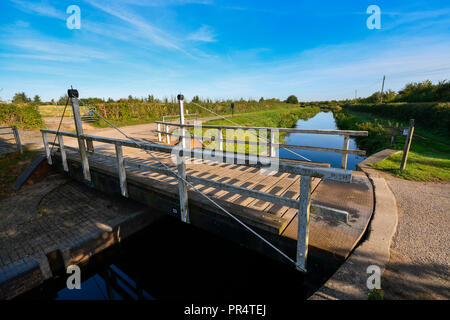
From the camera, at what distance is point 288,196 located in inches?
142

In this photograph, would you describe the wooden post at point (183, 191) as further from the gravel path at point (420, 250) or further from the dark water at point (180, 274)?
the gravel path at point (420, 250)

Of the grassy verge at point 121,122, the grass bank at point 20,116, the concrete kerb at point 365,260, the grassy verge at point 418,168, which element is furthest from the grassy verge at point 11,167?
the grassy verge at point 418,168

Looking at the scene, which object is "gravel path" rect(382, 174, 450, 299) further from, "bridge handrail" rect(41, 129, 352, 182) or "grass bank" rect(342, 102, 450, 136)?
"grass bank" rect(342, 102, 450, 136)

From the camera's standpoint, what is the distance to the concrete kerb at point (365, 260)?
199cm

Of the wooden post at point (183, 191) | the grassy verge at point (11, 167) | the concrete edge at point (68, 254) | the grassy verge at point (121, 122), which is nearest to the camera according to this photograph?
the concrete edge at point (68, 254)

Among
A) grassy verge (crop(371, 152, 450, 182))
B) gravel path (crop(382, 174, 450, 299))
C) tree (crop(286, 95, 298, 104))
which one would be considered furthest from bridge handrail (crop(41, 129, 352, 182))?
tree (crop(286, 95, 298, 104))

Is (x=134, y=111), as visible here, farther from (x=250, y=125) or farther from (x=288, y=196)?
(x=288, y=196)

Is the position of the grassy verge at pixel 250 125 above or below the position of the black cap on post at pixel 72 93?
below

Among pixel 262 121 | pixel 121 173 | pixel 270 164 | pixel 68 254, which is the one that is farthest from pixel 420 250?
pixel 262 121

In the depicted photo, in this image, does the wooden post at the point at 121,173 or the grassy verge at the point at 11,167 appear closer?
the wooden post at the point at 121,173

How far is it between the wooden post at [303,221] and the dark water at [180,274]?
1.06 meters
